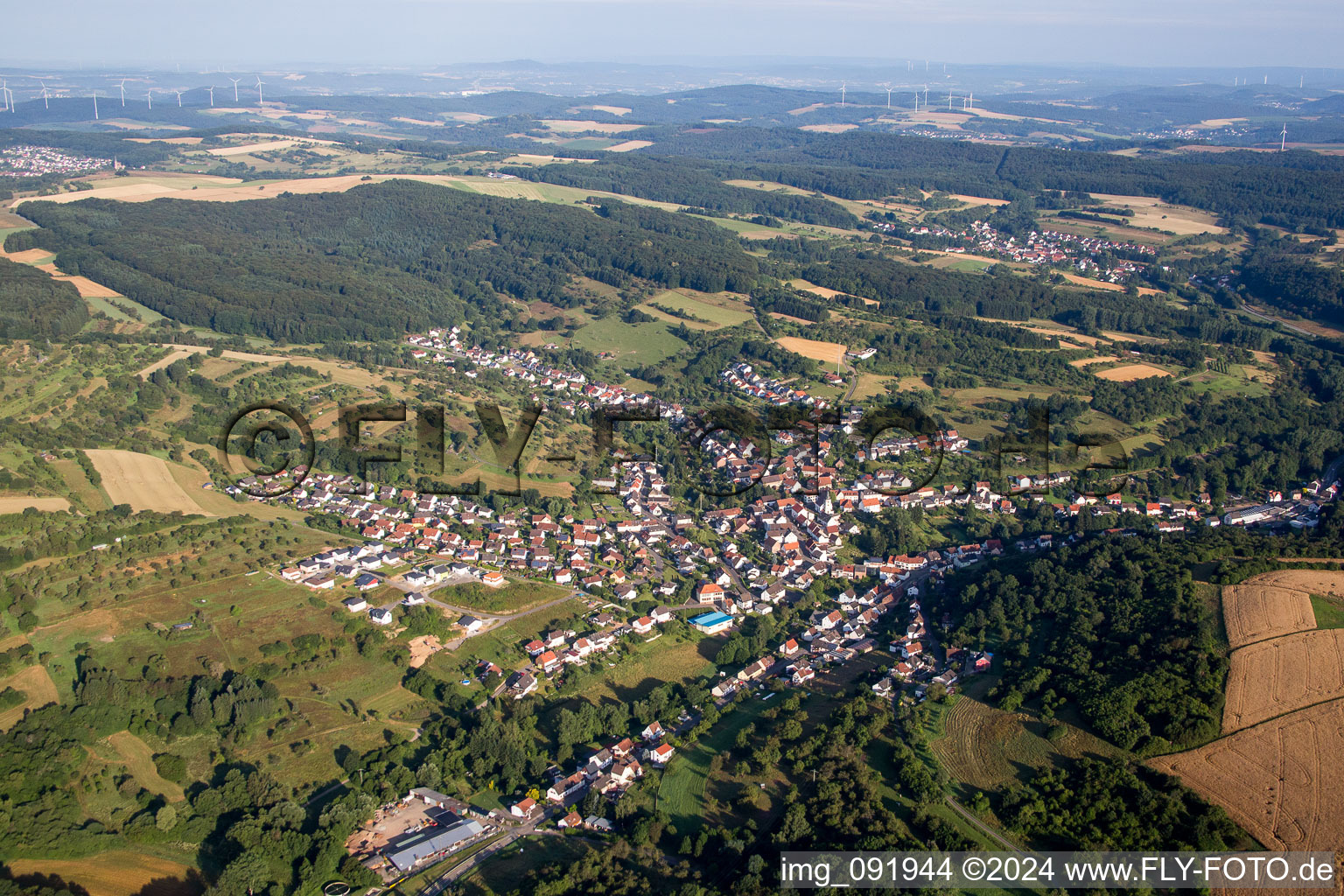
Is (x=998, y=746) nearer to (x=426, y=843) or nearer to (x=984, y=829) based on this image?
(x=984, y=829)

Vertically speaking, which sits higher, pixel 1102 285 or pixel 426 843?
pixel 1102 285

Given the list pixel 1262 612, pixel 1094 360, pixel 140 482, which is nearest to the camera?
pixel 1262 612

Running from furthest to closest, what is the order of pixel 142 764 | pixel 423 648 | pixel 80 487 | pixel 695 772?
1. pixel 80 487
2. pixel 423 648
3. pixel 142 764
4. pixel 695 772

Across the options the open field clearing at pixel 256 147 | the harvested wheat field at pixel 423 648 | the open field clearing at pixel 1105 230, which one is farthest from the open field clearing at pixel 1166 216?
the open field clearing at pixel 256 147

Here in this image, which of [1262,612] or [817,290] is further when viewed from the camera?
[817,290]

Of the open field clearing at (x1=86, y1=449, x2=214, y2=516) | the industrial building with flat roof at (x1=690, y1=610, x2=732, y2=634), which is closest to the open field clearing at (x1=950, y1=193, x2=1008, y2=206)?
the industrial building with flat roof at (x1=690, y1=610, x2=732, y2=634)

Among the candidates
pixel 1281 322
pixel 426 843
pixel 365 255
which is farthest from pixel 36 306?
pixel 1281 322

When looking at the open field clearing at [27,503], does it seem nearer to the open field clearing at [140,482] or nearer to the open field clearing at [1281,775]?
the open field clearing at [140,482]

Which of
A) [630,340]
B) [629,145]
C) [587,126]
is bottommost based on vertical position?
[630,340]
